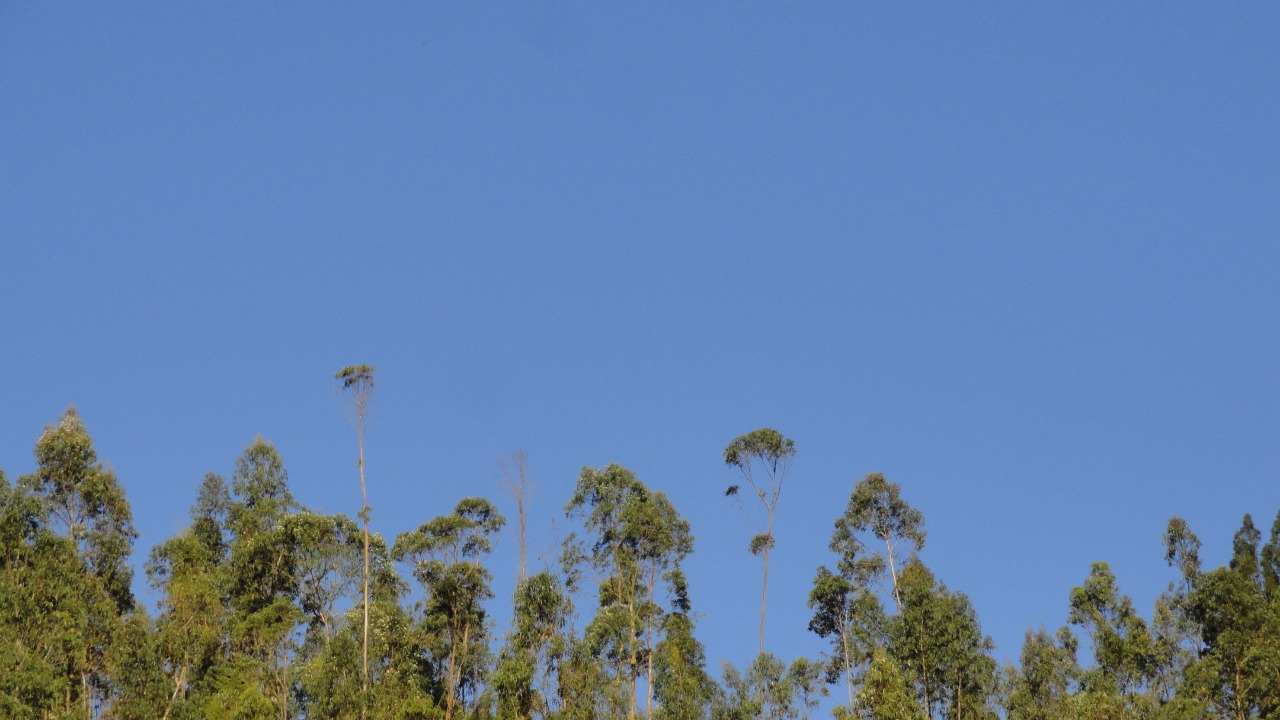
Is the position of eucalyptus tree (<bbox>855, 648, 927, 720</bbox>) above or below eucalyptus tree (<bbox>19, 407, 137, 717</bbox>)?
below

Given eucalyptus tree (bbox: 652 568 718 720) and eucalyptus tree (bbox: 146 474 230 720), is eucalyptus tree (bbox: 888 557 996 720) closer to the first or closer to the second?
eucalyptus tree (bbox: 652 568 718 720)

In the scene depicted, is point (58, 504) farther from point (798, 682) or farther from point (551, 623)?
→ point (798, 682)

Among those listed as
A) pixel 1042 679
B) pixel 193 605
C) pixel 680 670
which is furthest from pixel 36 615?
pixel 1042 679

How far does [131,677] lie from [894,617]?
20.7m

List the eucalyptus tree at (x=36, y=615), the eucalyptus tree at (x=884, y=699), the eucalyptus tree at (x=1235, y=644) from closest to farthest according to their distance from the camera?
the eucalyptus tree at (x=36, y=615) → the eucalyptus tree at (x=884, y=699) → the eucalyptus tree at (x=1235, y=644)

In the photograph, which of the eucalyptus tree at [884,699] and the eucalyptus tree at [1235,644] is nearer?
the eucalyptus tree at [884,699]

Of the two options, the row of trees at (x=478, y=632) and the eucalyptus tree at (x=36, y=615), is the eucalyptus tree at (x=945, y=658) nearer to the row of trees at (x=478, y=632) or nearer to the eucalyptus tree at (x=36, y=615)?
the row of trees at (x=478, y=632)

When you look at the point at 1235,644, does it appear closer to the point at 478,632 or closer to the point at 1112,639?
the point at 1112,639

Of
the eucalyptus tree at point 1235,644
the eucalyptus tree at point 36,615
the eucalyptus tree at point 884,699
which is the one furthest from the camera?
the eucalyptus tree at point 1235,644

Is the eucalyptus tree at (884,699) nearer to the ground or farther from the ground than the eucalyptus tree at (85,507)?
nearer to the ground

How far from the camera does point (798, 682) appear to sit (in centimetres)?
4066

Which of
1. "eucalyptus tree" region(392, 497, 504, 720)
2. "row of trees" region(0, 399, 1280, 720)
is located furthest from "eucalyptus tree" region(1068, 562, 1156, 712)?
"eucalyptus tree" region(392, 497, 504, 720)

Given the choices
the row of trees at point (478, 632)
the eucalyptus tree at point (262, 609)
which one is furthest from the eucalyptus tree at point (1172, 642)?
the eucalyptus tree at point (262, 609)

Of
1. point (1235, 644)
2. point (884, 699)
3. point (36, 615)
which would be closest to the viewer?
point (884, 699)
